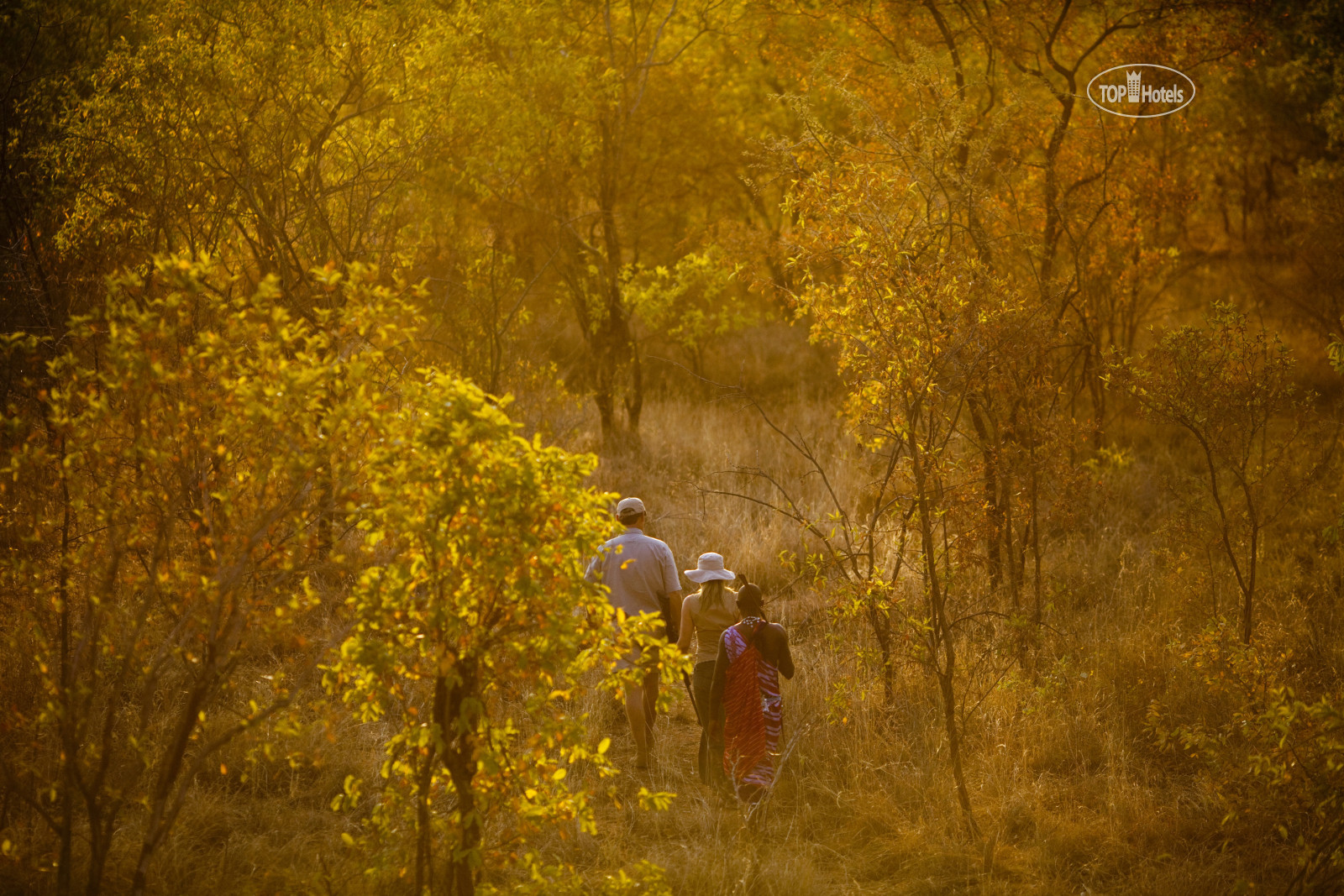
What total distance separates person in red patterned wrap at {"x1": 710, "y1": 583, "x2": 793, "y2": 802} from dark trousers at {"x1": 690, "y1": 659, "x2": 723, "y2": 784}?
0.11 m

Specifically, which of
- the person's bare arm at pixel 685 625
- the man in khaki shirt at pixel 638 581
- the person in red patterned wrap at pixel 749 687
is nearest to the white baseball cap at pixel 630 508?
the man in khaki shirt at pixel 638 581

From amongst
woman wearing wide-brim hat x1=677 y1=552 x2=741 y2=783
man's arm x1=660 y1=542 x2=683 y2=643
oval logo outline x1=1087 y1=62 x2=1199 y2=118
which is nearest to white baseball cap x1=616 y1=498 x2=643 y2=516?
man's arm x1=660 y1=542 x2=683 y2=643

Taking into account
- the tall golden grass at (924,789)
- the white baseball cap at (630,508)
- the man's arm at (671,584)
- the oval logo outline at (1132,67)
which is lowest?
the tall golden grass at (924,789)

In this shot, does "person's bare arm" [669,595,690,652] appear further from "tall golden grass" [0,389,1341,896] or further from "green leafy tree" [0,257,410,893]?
"green leafy tree" [0,257,410,893]

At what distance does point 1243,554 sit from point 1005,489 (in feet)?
9.65

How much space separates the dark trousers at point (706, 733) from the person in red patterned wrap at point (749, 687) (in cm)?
11

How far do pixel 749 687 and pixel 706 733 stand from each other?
1.95ft

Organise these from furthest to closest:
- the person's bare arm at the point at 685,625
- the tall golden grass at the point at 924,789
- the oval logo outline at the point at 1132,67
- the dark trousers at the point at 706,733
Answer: the oval logo outline at the point at 1132,67 < the person's bare arm at the point at 685,625 < the dark trousers at the point at 706,733 < the tall golden grass at the point at 924,789

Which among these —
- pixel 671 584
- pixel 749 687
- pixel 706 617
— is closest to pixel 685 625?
pixel 706 617

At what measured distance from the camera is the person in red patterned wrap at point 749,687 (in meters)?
6.36

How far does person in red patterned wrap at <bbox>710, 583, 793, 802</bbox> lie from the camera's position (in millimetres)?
6363

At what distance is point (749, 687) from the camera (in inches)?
252

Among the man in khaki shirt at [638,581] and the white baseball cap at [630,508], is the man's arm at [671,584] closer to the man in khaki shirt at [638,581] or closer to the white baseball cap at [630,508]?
the man in khaki shirt at [638,581]

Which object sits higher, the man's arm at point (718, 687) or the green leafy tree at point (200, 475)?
the green leafy tree at point (200, 475)
